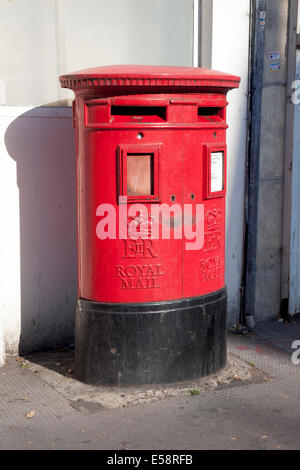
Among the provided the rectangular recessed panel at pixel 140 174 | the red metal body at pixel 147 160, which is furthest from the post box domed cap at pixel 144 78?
the rectangular recessed panel at pixel 140 174

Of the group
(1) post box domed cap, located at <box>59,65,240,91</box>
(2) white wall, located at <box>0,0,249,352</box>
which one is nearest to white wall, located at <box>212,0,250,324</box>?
(2) white wall, located at <box>0,0,249,352</box>

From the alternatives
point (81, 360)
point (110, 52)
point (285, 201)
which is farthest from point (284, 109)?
point (81, 360)

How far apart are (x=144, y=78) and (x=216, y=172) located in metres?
0.80

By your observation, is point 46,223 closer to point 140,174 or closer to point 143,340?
point 140,174

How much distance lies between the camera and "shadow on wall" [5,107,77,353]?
4.61 meters

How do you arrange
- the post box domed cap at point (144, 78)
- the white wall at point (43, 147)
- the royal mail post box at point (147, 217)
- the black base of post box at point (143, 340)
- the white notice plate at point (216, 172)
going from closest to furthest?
the post box domed cap at point (144, 78), the royal mail post box at point (147, 217), the black base of post box at point (143, 340), the white notice plate at point (216, 172), the white wall at point (43, 147)

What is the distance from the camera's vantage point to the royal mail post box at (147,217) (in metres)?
3.79

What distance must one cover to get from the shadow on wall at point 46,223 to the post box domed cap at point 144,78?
2.56 feet

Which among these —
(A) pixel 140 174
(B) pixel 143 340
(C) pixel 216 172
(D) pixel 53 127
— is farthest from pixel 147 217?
(D) pixel 53 127

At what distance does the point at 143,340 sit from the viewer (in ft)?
13.0

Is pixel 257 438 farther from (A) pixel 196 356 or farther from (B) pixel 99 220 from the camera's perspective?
(B) pixel 99 220

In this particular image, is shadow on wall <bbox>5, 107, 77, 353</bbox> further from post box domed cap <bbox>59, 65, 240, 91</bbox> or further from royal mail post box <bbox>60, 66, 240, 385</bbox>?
post box domed cap <bbox>59, 65, 240, 91</bbox>

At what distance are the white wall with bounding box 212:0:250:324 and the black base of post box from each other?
123 centimetres

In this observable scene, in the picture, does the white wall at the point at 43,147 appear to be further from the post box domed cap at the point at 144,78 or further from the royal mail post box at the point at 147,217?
the post box domed cap at the point at 144,78
